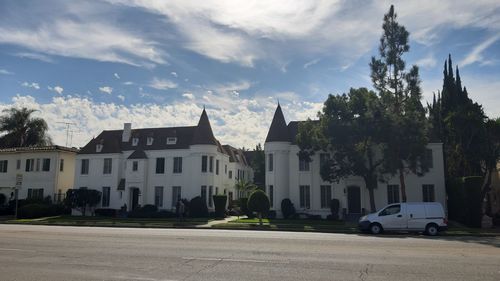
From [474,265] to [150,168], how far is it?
124ft

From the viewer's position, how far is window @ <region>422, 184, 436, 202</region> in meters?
35.7

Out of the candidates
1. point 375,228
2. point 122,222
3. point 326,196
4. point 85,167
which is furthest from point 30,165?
point 375,228

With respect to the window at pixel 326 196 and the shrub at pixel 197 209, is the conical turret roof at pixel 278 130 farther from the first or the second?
the shrub at pixel 197 209

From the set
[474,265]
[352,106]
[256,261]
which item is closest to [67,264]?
[256,261]

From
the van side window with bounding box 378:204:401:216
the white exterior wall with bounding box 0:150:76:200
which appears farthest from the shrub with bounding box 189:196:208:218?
the van side window with bounding box 378:204:401:216

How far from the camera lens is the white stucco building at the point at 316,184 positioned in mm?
35750

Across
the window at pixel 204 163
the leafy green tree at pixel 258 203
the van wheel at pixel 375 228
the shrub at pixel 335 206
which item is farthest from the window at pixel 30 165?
the van wheel at pixel 375 228

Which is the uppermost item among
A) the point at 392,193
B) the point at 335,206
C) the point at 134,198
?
the point at 392,193

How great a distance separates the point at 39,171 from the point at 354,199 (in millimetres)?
35912

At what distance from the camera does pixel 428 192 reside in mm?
35750

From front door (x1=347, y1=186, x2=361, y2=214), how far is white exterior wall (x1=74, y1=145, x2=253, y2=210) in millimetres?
14406

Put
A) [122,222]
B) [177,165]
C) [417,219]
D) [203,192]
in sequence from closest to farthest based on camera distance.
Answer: [417,219] → [122,222] → [203,192] → [177,165]

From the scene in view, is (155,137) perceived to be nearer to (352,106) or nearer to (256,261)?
(352,106)

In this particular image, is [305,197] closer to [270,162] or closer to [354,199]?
[354,199]
